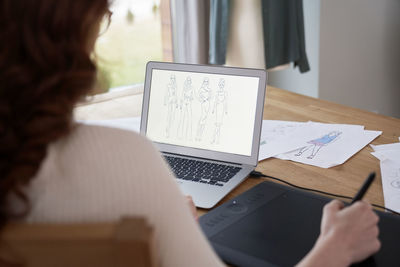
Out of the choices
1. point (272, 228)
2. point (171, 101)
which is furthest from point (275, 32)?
point (272, 228)

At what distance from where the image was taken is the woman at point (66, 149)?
1.85 ft

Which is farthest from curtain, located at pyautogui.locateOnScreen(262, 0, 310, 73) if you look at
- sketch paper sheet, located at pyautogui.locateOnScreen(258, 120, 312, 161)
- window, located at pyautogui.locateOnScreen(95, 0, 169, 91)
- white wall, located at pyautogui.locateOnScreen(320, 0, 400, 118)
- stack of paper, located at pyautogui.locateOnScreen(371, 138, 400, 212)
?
stack of paper, located at pyautogui.locateOnScreen(371, 138, 400, 212)

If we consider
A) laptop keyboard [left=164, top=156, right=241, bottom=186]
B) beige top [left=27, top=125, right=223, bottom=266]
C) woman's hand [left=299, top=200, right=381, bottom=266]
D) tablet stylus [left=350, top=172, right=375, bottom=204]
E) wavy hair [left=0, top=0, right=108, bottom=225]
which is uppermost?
wavy hair [left=0, top=0, right=108, bottom=225]

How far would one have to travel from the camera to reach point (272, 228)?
99 centimetres

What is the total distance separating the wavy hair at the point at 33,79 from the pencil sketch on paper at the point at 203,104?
72cm

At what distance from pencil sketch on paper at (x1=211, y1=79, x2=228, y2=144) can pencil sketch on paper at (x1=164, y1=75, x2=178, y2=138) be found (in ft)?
0.39

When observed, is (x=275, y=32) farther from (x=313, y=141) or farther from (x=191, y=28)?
(x=313, y=141)

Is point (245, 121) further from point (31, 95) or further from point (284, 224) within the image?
point (31, 95)

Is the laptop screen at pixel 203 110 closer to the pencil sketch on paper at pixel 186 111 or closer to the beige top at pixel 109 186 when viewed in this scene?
the pencil sketch on paper at pixel 186 111

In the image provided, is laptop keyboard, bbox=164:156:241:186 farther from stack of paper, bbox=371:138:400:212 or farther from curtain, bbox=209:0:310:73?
curtain, bbox=209:0:310:73

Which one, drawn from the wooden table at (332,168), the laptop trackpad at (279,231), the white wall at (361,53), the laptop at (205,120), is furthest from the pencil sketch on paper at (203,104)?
the white wall at (361,53)

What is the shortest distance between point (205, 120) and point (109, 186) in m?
0.70

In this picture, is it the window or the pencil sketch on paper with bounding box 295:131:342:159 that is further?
the window

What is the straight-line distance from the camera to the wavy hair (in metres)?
0.56
